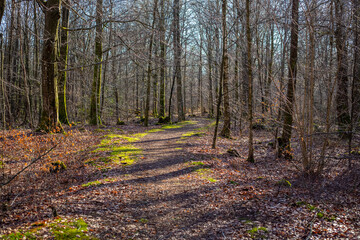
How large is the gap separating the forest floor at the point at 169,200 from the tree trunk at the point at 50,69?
2592mm

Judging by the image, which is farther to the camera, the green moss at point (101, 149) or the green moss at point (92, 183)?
the green moss at point (101, 149)

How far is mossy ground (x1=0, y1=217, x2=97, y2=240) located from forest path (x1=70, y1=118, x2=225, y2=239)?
0.28m

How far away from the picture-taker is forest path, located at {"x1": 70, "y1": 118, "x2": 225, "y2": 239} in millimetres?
4297

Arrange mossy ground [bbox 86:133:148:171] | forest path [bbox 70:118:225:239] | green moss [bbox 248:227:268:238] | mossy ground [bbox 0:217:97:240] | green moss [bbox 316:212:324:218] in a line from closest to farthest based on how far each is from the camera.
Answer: mossy ground [bbox 0:217:97:240]
green moss [bbox 248:227:268:238]
forest path [bbox 70:118:225:239]
green moss [bbox 316:212:324:218]
mossy ground [bbox 86:133:148:171]

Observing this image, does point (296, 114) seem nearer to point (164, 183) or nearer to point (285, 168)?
point (285, 168)

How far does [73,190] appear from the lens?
593cm

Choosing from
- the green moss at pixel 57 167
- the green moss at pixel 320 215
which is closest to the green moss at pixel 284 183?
the green moss at pixel 320 215

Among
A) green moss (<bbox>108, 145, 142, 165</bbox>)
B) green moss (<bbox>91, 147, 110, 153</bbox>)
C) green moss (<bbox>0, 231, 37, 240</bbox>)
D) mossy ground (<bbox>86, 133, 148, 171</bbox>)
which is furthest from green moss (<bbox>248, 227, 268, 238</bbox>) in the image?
green moss (<bbox>91, 147, 110, 153</bbox>)

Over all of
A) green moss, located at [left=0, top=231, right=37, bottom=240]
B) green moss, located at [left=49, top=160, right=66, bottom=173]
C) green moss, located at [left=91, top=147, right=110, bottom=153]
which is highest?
green moss, located at [left=91, top=147, right=110, bottom=153]

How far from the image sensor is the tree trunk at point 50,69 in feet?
34.7

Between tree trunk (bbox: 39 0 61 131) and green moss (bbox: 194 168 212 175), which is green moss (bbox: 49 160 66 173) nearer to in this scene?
tree trunk (bbox: 39 0 61 131)

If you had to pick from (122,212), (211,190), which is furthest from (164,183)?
(122,212)

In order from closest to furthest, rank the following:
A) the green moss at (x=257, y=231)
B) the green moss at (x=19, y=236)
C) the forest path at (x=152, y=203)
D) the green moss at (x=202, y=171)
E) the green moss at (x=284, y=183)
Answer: the green moss at (x=19, y=236) < the green moss at (x=257, y=231) < the forest path at (x=152, y=203) < the green moss at (x=284, y=183) < the green moss at (x=202, y=171)

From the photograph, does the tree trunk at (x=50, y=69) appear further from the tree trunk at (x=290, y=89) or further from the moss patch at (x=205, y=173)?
the tree trunk at (x=290, y=89)
